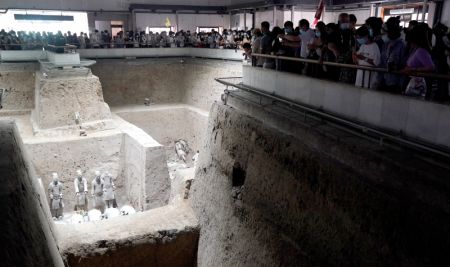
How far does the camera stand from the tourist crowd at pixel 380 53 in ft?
14.3

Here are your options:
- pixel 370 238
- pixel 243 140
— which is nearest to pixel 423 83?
pixel 370 238

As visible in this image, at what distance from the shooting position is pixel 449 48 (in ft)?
15.1

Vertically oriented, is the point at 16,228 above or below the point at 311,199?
above

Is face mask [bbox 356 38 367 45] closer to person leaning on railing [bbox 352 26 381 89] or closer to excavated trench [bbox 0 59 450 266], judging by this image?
person leaning on railing [bbox 352 26 381 89]

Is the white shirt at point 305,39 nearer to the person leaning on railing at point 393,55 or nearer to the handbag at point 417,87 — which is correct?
the person leaning on railing at point 393,55

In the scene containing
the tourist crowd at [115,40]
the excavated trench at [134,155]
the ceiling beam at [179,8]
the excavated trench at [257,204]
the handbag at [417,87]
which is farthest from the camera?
the ceiling beam at [179,8]

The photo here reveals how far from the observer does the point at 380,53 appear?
512 centimetres

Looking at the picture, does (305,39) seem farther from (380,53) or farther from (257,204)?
(257,204)

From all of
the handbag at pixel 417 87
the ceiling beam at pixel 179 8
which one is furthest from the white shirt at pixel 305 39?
the ceiling beam at pixel 179 8

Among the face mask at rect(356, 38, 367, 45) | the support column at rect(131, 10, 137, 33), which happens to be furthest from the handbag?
the support column at rect(131, 10, 137, 33)

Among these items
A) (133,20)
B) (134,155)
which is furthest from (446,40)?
(133,20)

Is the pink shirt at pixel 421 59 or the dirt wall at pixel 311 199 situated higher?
the pink shirt at pixel 421 59

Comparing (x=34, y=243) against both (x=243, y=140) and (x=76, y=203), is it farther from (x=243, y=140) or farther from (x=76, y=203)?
(x=76, y=203)

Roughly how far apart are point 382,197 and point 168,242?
4.33 metres
